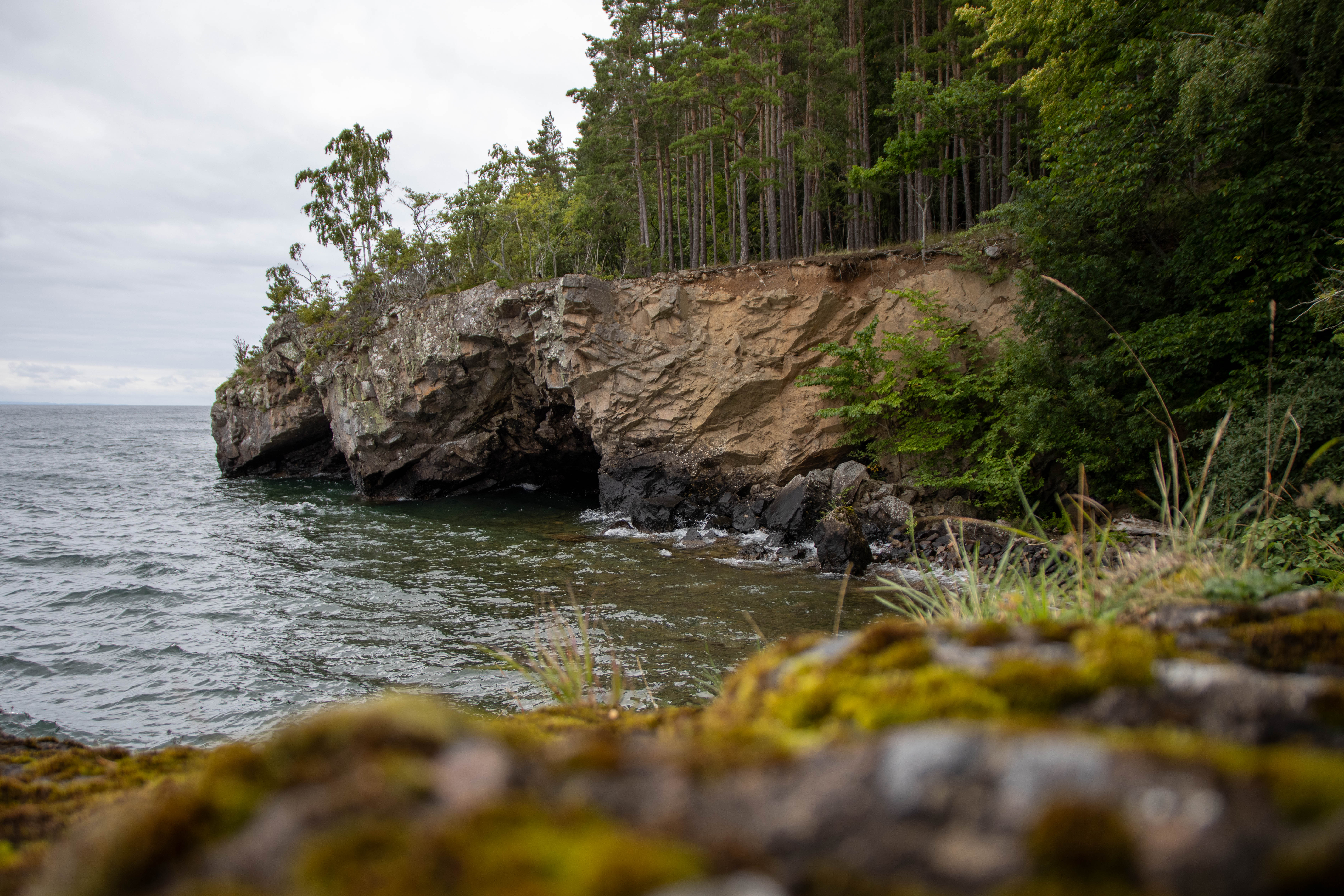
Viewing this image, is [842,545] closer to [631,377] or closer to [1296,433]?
[1296,433]

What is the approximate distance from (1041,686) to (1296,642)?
0.92 meters

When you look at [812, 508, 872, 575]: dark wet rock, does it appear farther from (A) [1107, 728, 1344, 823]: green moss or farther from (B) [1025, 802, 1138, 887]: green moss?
(B) [1025, 802, 1138, 887]: green moss

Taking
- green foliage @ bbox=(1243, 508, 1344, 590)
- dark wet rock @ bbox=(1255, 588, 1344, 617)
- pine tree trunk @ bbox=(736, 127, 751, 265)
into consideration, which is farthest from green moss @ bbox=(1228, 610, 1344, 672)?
pine tree trunk @ bbox=(736, 127, 751, 265)

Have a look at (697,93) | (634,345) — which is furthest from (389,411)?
(697,93)

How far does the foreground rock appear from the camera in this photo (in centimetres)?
84

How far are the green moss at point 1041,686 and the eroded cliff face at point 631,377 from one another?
1446 centimetres

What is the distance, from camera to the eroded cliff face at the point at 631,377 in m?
16.7

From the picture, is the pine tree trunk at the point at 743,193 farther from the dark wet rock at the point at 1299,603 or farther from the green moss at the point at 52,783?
the green moss at the point at 52,783

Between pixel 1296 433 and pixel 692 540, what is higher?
pixel 1296 433

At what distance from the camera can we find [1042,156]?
11.6 meters

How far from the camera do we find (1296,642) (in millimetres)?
1682

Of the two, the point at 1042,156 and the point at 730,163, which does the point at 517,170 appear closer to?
the point at 730,163

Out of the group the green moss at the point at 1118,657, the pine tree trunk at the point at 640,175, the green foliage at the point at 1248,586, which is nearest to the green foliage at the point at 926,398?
the green foliage at the point at 1248,586

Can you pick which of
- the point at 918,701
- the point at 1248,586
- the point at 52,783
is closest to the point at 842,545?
the point at 1248,586
